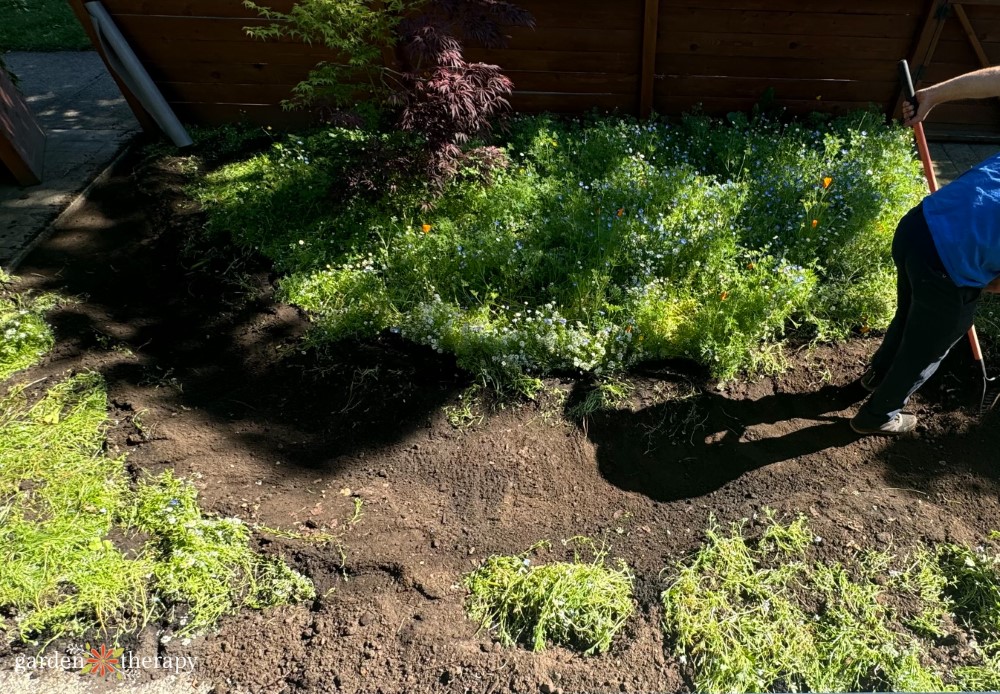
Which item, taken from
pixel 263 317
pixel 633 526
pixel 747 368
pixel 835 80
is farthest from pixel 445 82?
pixel 835 80

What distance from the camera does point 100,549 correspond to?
2801mm

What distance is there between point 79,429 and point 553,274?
2758 millimetres

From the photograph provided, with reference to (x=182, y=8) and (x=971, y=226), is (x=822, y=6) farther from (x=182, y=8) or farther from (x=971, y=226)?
(x=182, y=8)

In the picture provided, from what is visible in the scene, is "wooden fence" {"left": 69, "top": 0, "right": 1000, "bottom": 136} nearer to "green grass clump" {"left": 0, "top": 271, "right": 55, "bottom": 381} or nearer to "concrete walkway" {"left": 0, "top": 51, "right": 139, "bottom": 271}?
"concrete walkway" {"left": 0, "top": 51, "right": 139, "bottom": 271}

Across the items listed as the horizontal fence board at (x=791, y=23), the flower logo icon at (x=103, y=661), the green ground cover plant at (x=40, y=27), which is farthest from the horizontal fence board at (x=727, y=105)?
the green ground cover plant at (x=40, y=27)

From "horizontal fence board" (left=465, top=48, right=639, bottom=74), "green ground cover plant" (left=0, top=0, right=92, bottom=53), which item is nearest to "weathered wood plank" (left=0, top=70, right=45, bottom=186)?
"green ground cover plant" (left=0, top=0, right=92, bottom=53)

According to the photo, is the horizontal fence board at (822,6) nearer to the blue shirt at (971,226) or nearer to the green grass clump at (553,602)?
the blue shirt at (971,226)

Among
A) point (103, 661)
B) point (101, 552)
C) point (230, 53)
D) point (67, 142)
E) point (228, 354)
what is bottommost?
point (103, 661)

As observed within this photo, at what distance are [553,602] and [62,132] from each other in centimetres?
620

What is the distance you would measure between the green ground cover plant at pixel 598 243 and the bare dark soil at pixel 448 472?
8.8 inches

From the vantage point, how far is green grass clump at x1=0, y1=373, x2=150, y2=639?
262 centimetres

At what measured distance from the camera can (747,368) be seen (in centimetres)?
353

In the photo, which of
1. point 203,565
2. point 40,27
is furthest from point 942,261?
point 40,27

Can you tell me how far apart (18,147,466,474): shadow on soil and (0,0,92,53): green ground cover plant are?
174 inches
